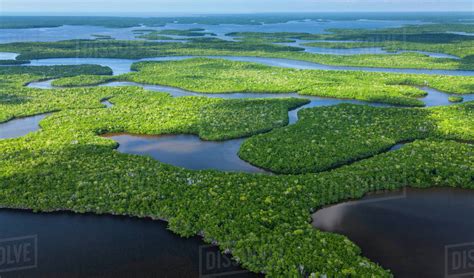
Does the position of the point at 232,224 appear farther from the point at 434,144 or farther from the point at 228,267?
the point at 434,144

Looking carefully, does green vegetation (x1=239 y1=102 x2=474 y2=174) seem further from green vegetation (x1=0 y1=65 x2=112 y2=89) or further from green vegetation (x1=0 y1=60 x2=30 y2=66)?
green vegetation (x1=0 y1=60 x2=30 y2=66)

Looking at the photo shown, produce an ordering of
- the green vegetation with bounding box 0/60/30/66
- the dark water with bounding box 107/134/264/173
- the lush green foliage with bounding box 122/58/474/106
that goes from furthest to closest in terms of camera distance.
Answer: the green vegetation with bounding box 0/60/30/66 < the lush green foliage with bounding box 122/58/474/106 < the dark water with bounding box 107/134/264/173

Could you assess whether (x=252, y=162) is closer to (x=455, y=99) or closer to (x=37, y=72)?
(x=455, y=99)

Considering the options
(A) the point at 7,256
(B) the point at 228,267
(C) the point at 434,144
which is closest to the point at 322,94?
(C) the point at 434,144

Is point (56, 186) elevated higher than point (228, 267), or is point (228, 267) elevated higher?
point (56, 186)

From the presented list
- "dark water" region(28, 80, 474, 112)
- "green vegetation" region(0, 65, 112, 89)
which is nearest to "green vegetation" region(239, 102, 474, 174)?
"dark water" region(28, 80, 474, 112)

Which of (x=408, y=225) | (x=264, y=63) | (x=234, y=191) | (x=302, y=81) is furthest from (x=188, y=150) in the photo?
(x=264, y=63)

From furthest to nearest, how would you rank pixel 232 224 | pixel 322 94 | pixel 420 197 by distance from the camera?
1. pixel 322 94
2. pixel 420 197
3. pixel 232 224

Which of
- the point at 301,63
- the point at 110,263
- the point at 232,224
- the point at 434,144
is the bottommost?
the point at 110,263

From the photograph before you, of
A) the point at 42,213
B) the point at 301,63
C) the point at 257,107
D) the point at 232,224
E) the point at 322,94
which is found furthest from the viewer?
the point at 301,63
